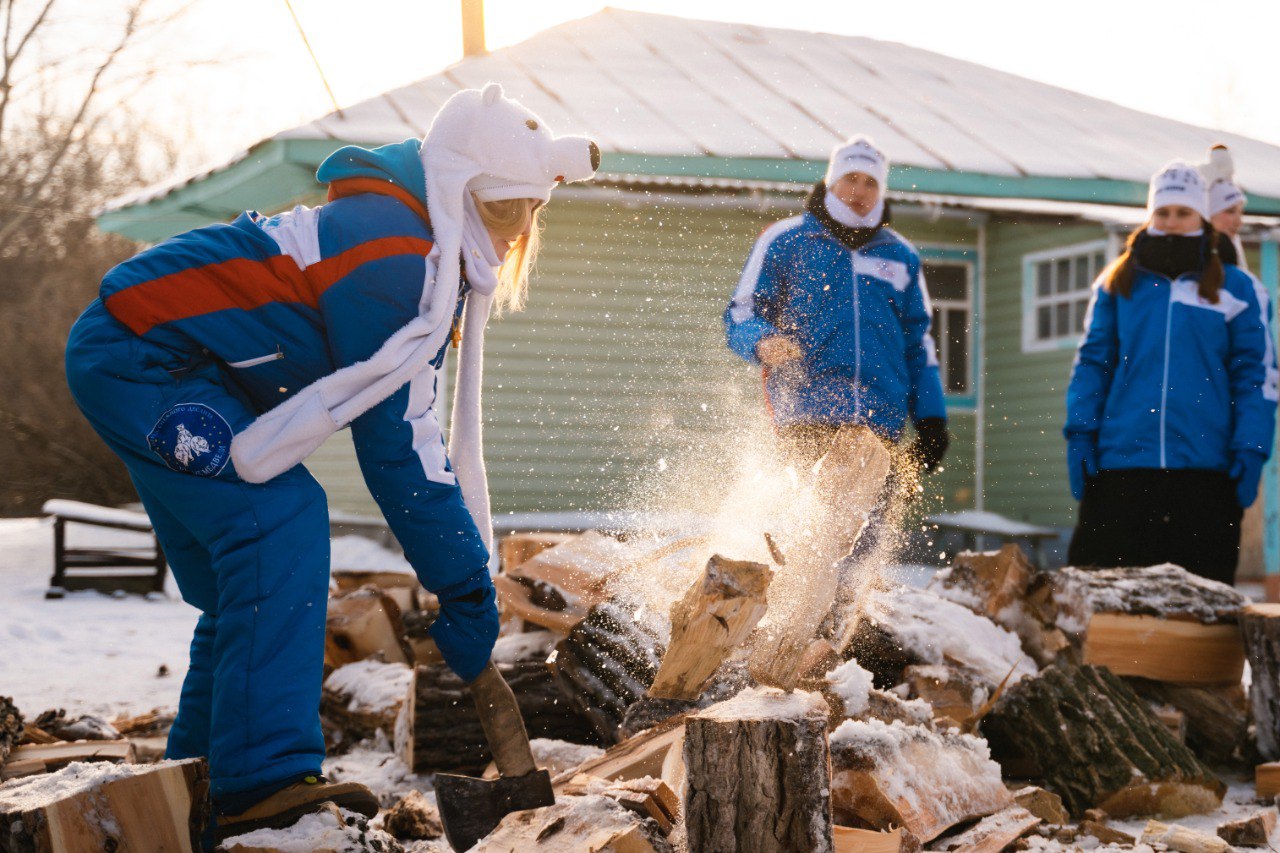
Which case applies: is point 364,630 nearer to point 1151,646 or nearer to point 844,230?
point 844,230

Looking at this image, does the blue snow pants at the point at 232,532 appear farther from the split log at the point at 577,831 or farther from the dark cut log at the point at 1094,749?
the dark cut log at the point at 1094,749

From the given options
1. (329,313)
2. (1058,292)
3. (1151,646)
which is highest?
(1058,292)

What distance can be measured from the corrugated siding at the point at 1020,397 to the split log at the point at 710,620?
8.57 meters

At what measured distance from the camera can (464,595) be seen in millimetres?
2309

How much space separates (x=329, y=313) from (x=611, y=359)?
8108mm

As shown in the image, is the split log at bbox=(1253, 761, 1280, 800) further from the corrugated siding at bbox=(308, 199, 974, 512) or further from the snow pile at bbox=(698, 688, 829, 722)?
the corrugated siding at bbox=(308, 199, 974, 512)

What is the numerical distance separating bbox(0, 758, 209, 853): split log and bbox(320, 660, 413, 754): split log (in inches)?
74.0

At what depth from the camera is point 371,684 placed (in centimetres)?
424

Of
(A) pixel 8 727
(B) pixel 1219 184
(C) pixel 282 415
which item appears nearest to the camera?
(C) pixel 282 415

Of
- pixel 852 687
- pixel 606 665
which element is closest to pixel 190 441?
pixel 606 665

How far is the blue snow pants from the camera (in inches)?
83.6

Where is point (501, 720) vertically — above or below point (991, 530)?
above

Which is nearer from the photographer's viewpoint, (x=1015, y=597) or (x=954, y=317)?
(x=1015, y=597)

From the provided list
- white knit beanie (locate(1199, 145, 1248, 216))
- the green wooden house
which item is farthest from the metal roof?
white knit beanie (locate(1199, 145, 1248, 216))
